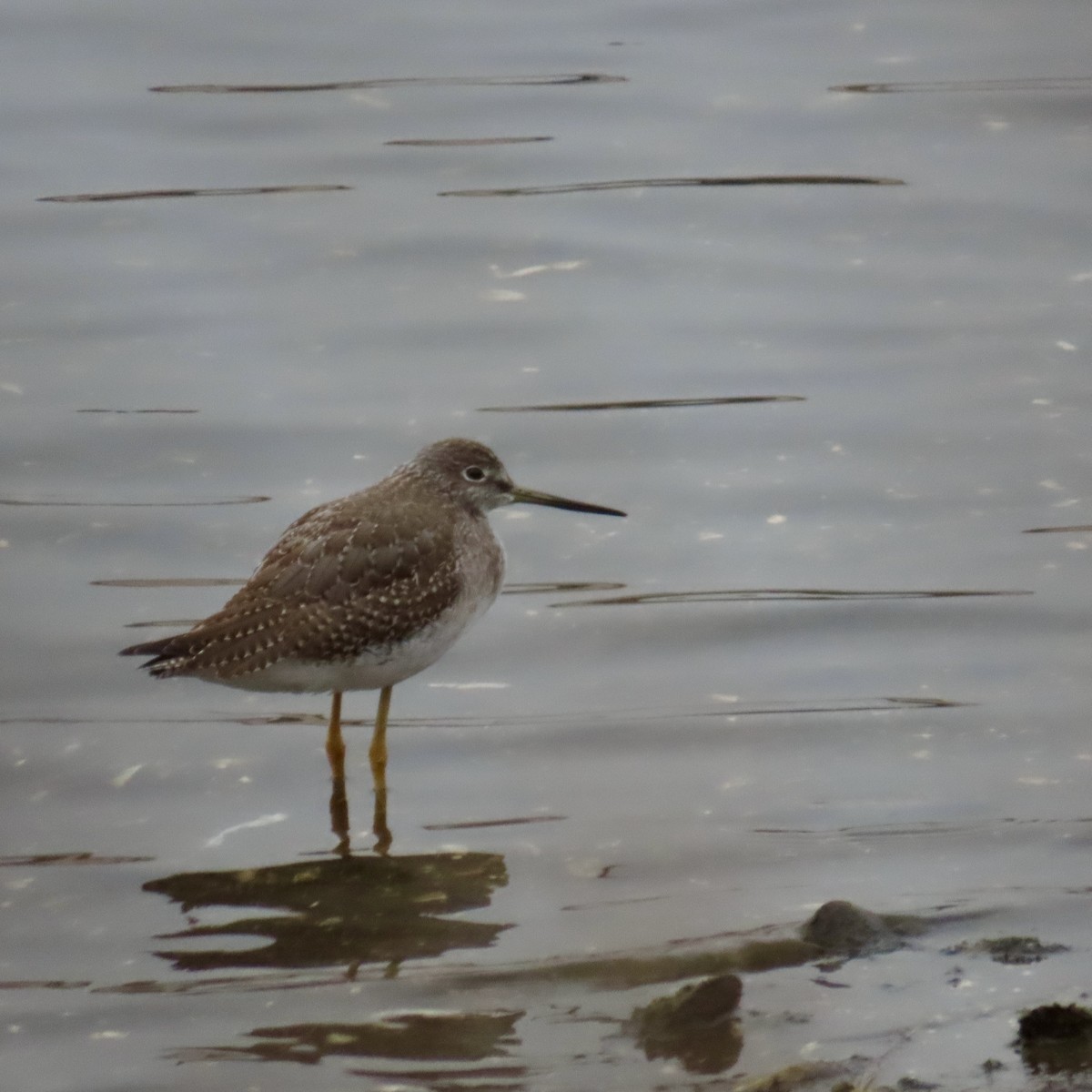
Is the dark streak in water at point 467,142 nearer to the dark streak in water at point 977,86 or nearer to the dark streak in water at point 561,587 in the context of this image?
the dark streak in water at point 977,86

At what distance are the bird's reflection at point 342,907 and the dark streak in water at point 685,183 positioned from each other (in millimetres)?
8409

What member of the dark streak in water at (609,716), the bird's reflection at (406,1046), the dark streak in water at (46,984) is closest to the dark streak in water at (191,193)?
the dark streak in water at (609,716)

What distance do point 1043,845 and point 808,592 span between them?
2899 millimetres

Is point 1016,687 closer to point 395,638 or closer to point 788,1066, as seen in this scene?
point 395,638

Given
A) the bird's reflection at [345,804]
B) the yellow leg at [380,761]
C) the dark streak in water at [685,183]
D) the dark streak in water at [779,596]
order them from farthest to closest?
1. the dark streak in water at [685,183]
2. the dark streak in water at [779,596]
3. the yellow leg at [380,761]
4. the bird's reflection at [345,804]

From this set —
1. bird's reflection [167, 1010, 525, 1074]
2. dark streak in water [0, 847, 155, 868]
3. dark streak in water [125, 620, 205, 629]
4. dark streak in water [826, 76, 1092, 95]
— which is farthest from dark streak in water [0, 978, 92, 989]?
dark streak in water [826, 76, 1092, 95]

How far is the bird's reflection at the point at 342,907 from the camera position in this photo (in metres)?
7.64

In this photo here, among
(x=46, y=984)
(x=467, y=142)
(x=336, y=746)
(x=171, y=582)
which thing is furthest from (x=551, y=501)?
(x=467, y=142)

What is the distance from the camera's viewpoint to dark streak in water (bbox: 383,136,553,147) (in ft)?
54.6

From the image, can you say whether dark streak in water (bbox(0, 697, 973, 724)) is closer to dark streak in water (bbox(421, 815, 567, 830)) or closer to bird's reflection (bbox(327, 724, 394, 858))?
bird's reflection (bbox(327, 724, 394, 858))

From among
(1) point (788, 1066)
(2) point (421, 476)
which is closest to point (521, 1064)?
(1) point (788, 1066)

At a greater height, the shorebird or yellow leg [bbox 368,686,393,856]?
the shorebird

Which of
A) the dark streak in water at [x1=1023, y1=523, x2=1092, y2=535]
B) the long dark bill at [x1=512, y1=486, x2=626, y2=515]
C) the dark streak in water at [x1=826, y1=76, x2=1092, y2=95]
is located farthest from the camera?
the dark streak in water at [x1=826, y1=76, x2=1092, y2=95]

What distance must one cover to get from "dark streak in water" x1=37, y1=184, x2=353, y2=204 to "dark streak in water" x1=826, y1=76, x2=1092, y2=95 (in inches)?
181
